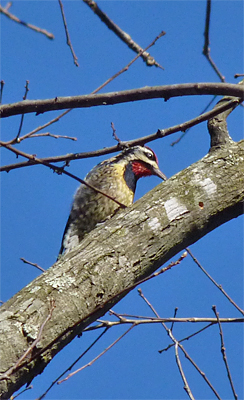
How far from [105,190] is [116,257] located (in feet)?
8.02

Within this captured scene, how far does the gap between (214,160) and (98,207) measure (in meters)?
2.09

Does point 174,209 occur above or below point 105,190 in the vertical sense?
below

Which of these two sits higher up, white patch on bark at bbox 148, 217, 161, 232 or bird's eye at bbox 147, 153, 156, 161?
bird's eye at bbox 147, 153, 156, 161

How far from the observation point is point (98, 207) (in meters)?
4.98

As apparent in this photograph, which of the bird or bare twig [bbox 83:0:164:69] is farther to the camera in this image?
the bird

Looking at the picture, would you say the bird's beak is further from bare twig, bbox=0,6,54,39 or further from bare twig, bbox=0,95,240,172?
bare twig, bbox=0,6,54,39

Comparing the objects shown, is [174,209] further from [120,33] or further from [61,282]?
[120,33]

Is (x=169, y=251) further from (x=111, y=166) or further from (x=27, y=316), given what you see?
(x=111, y=166)

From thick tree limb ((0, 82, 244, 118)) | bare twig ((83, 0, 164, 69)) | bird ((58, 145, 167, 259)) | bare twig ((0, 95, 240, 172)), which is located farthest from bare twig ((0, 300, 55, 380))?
bare twig ((83, 0, 164, 69))

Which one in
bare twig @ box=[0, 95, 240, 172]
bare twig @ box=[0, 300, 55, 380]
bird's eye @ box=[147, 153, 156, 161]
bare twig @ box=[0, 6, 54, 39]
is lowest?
bare twig @ box=[0, 300, 55, 380]

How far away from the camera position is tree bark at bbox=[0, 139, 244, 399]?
239 cm

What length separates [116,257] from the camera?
2.72 m

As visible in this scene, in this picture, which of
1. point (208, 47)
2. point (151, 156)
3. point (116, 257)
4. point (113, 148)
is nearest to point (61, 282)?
point (116, 257)

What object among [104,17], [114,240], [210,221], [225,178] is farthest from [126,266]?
[104,17]
